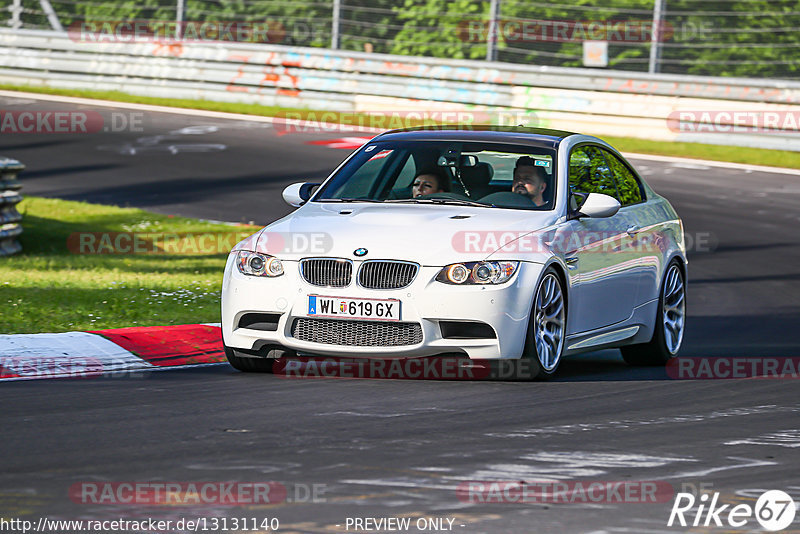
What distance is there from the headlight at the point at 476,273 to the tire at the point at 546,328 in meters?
0.25

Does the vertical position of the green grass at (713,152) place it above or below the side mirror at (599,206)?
below

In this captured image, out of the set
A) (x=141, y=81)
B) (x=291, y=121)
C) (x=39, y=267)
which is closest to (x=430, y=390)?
(x=39, y=267)

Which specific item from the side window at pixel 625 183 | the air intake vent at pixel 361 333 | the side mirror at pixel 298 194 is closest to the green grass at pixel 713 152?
the side window at pixel 625 183

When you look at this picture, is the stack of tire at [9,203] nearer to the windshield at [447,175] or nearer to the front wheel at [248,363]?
the windshield at [447,175]

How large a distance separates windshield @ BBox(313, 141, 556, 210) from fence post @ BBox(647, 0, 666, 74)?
1545cm

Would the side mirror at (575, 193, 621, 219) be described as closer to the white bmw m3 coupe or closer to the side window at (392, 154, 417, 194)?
the white bmw m3 coupe

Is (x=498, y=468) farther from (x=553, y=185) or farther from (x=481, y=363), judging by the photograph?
(x=553, y=185)

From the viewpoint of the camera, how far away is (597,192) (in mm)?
10164

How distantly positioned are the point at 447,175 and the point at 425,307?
160 centimetres

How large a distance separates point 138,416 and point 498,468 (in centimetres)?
202

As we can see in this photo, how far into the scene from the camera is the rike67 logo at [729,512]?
5.49m

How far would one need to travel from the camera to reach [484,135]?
10.0 metres

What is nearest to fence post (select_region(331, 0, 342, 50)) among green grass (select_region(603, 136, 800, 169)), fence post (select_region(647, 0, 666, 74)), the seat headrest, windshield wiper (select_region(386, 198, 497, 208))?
green grass (select_region(603, 136, 800, 169))

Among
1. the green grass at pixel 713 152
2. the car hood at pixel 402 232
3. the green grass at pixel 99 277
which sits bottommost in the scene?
the green grass at pixel 99 277
